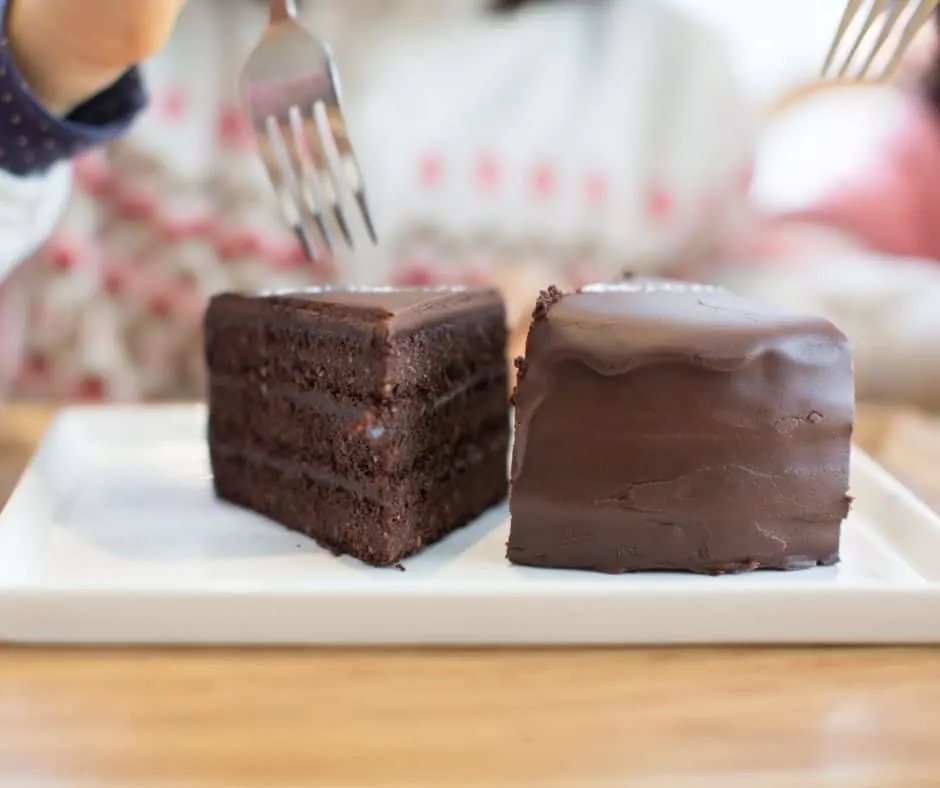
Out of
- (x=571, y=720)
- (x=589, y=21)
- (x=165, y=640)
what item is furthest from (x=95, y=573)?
(x=589, y=21)

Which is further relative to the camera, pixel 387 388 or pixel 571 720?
pixel 387 388

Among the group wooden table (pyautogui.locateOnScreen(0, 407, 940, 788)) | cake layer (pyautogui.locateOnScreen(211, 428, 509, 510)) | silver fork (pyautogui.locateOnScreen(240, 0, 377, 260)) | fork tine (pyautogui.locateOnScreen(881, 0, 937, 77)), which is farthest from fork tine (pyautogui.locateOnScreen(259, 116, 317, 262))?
fork tine (pyautogui.locateOnScreen(881, 0, 937, 77))

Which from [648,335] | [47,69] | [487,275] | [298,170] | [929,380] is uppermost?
[47,69]

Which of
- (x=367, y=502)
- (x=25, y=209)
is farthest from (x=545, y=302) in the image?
(x=25, y=209)

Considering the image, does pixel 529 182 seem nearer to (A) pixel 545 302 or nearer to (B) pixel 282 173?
(B) pixel 282 173

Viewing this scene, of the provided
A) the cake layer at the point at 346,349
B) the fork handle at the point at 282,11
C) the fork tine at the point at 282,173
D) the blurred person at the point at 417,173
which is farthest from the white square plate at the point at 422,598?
the blurred person at the point at 417,173

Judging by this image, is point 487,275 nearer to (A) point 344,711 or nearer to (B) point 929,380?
(B) point 929,380
